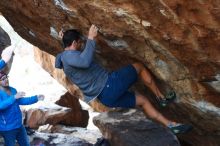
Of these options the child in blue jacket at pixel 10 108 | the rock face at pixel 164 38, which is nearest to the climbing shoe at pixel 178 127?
the rock face at pixel 164 38

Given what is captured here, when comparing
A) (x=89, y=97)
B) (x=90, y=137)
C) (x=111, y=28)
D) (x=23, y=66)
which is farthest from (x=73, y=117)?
(x=23, y=66)

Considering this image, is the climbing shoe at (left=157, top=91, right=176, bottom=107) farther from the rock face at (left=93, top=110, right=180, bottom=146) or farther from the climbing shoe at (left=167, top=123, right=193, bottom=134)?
the rock face at (left=93, top=110, right=180, bottom=146)

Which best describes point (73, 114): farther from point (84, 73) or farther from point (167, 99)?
point (167, 99)

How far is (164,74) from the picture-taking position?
23.2 ft

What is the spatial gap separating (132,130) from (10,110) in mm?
2192

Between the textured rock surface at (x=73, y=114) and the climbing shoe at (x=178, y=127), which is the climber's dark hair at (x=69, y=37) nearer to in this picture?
the climbing shoe at (x=178, y=127)

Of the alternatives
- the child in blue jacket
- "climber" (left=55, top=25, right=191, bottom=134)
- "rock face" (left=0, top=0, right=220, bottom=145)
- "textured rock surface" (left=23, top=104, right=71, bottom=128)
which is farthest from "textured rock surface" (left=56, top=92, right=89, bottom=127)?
A: "climber" (left=55, top=25, right=191, bottom=134)

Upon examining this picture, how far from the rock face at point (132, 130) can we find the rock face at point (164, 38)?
55cm

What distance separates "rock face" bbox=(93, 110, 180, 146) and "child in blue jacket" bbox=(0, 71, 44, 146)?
1419 millimetres

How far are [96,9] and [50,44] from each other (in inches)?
149

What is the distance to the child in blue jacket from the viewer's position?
7686 mm

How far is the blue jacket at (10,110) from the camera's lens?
7.65 m

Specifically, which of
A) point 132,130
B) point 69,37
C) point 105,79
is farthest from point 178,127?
point 69,37

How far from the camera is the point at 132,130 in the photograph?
26.2 feet
